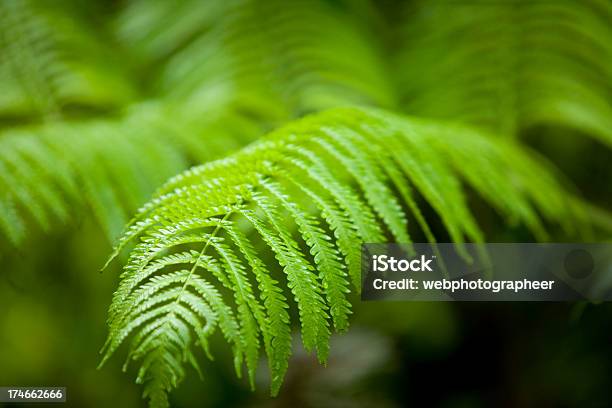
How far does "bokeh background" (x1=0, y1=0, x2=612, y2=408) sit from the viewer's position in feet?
3.20

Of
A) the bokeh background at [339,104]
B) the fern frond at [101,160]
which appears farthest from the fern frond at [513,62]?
the fern frond at [101,160]

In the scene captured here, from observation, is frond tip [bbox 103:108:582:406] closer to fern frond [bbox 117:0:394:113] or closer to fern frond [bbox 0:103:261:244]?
fern frond [bbox 0:103:261:244]

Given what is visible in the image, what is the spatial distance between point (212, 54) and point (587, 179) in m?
0.77

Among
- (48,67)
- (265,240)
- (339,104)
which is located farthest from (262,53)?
(265,240)

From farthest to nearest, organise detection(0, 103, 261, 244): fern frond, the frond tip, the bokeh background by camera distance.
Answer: the bokeh background, detection(0, 103, 261, 244): fern frond, the frond tip

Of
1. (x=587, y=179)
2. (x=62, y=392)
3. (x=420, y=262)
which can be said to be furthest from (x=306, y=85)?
(x=62, y=392)

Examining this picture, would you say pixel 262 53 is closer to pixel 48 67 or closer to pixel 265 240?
pixel 48 67

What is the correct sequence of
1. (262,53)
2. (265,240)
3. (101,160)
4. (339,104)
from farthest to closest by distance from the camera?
(262,53), (339,104), (101,160), (265,240)

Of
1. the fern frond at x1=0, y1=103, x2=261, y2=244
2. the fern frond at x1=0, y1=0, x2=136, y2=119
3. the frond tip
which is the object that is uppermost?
the fern frond at x1=0, y1=0, x2=136, y2=119

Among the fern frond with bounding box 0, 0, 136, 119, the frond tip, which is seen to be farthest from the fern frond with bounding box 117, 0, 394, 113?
the frond tip

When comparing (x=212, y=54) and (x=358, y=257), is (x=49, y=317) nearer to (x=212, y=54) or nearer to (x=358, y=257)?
(x=212, y=54)

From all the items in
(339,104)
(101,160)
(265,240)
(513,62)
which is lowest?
(265,240)

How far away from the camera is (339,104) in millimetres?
951

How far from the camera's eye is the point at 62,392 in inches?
35.3
